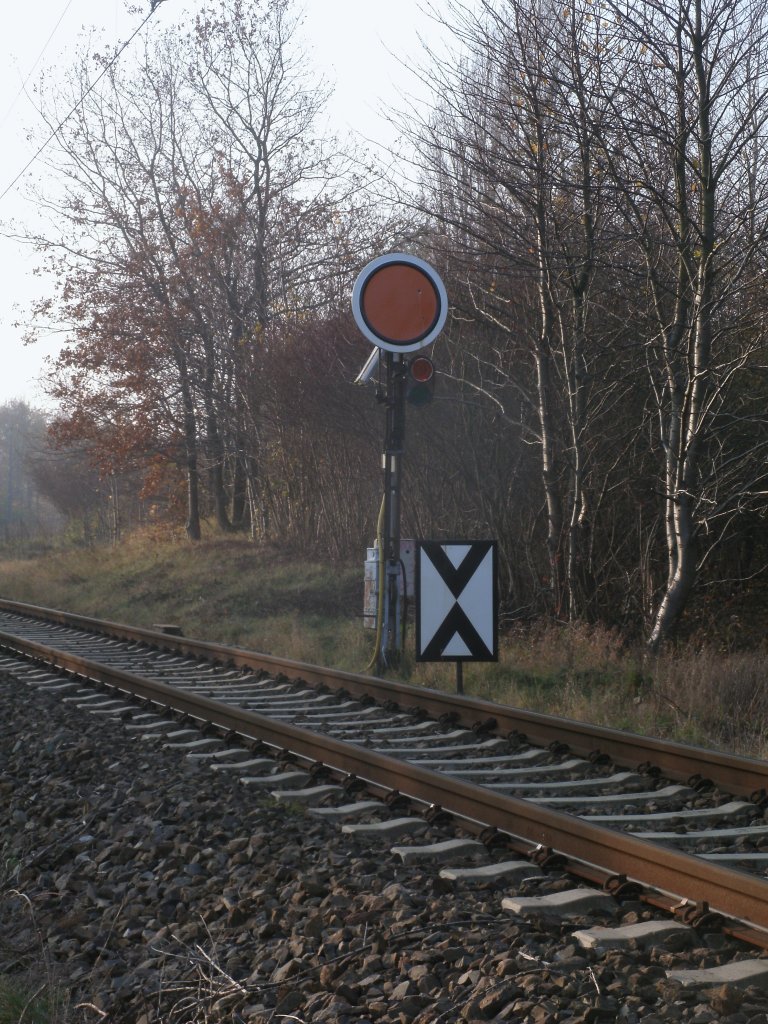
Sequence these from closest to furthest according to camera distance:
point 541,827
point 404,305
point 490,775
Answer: point 541,827, point 490,775, point 404,305

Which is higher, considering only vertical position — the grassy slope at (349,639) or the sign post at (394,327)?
the sign post at (394,327)

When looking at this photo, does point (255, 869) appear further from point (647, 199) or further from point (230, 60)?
point (230, 60)

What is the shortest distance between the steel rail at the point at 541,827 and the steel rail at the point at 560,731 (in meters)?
1.39

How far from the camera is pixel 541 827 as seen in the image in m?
4.52

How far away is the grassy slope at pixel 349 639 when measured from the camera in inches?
305

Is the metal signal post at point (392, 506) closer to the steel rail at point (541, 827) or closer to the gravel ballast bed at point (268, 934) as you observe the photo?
the steel rail at point (541, 827)

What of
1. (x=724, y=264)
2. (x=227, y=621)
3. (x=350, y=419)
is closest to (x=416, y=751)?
(x=724, y=264)

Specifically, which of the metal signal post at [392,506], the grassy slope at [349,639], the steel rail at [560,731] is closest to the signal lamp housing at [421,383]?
the metal signal post at [392,506]

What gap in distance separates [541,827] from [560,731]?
2234 mm

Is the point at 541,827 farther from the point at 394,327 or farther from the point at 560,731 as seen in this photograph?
the point at 394,327

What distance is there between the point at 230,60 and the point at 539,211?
18108 millimetres

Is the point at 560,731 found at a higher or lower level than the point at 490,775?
higher

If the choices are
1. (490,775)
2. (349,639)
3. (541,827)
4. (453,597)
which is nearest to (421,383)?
(453,597)

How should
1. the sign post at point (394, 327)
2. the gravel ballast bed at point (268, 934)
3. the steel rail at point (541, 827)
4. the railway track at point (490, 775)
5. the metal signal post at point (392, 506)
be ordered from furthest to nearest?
the metal signal post at point (392, 506), the sign post at point (394, 327), the railway track at point (490, 775), the steel rail at point (541, 827), the gravel ballast bed at point (268, 934)
